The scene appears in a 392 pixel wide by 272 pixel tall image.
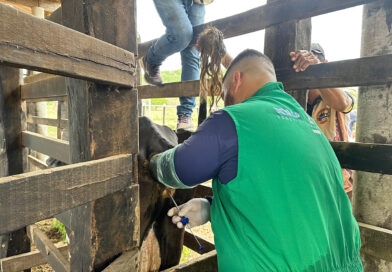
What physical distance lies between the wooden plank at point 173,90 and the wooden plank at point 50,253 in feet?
5.34

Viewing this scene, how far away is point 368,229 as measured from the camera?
1656 mm

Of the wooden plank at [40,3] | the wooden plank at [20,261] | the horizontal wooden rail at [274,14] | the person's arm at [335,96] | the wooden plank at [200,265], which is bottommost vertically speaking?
the wooden plank at [20,261]

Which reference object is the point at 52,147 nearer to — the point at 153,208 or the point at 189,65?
the point at 153,208

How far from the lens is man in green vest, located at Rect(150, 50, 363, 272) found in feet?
3.70

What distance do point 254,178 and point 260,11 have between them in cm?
125

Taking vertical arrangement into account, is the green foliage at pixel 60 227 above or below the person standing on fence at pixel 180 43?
below

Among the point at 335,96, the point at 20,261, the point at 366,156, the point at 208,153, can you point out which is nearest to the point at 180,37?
the point at 335,96

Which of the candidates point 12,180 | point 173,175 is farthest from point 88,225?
point 12,180

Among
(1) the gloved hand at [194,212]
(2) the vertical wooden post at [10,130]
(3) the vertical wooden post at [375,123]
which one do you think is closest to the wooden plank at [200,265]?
(1) the gloved hand at [194,212]

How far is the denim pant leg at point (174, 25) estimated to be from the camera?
98.6 inches

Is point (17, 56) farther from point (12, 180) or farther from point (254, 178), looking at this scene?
point (254, 178)

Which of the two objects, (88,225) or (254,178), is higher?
(254,178)

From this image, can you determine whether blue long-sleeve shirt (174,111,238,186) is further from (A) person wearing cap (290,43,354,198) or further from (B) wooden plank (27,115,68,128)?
(B) wooden plank (27,115,68,128)

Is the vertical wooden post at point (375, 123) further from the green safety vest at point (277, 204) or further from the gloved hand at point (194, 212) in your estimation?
the gloved hand at point (194, 212)
